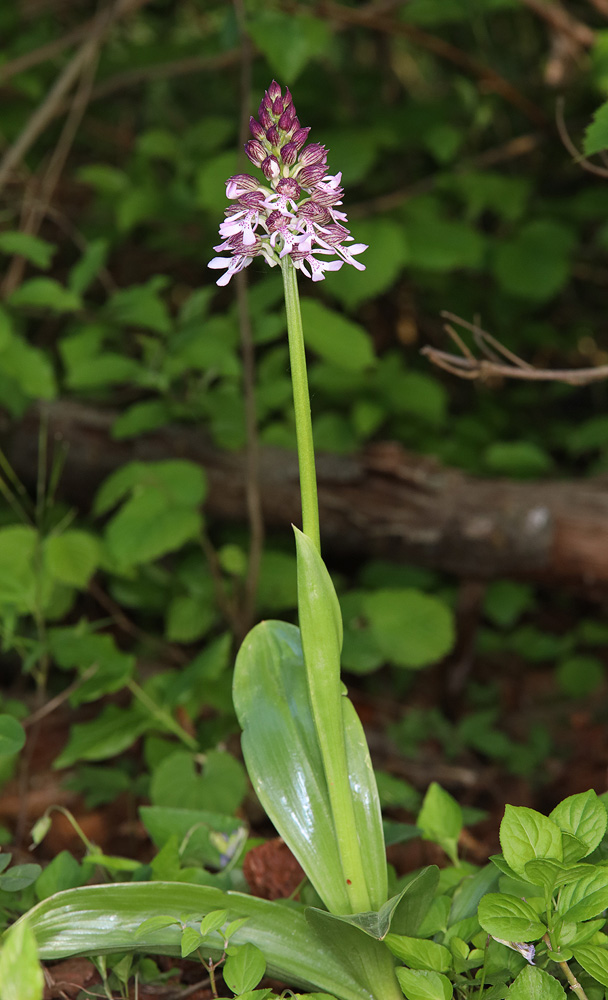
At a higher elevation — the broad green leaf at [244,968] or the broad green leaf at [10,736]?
the broad green leaf at [10,736]

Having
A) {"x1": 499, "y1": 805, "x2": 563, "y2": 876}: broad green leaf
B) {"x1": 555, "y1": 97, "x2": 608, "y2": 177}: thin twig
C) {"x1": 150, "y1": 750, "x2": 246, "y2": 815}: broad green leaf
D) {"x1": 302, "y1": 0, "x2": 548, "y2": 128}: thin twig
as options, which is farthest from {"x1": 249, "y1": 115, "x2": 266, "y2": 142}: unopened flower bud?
{"x1": 302, "y1": 0, "x2": 548, "y2": 128}: thin twig

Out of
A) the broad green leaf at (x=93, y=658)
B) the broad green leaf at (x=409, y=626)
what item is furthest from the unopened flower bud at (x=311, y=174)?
the broad green leaf at (x=409, y=626)

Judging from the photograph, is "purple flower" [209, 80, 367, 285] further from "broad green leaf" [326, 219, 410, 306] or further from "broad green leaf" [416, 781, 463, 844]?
"broad green leaf" [326, 219, 410, 306]

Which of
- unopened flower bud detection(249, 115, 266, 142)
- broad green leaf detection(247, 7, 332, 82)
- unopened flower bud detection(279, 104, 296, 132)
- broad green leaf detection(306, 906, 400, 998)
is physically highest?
broad green leaf detection(247, 7, 332, 82)

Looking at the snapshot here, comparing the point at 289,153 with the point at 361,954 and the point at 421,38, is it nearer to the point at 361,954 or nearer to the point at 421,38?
the point at 361,954

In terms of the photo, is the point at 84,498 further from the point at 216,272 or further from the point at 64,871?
the point at 64,871

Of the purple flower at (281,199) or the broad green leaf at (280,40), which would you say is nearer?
the purple flower at (281,199)

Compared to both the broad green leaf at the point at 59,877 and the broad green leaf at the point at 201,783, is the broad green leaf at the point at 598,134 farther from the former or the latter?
the broad green leaf at the point at 59,877

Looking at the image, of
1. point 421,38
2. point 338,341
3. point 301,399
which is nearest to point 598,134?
point 301,399
